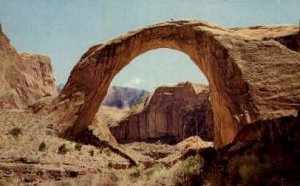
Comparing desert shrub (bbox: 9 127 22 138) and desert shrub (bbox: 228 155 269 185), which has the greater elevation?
desert shrub (bbox: 228 155 269 185)

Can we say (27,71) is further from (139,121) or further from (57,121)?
(57,121)

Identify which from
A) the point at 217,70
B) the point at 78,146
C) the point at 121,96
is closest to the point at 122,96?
the point at 121,96

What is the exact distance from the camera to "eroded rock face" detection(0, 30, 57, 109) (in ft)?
146

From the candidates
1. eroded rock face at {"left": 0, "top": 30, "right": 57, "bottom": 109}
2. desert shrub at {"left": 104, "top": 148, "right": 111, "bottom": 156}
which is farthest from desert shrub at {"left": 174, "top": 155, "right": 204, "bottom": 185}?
eroded rock face at {"left": 0, "top": 30, "right": 57, "bottom": 109}

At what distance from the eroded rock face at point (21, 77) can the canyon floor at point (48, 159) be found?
16500mm

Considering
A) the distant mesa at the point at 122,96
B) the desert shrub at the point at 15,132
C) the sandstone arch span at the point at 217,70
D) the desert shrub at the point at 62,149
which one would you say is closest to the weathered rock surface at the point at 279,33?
the sandstone arch span at the point at 217,70

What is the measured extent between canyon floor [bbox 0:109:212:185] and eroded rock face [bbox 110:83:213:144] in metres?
25.8

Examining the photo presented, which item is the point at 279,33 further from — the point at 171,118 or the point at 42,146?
the point at 171,118

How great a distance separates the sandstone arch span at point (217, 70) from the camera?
1623cm

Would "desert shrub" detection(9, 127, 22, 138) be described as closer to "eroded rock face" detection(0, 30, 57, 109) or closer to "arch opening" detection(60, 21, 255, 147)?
"arch opening" detection(60, 21, 255, 147)

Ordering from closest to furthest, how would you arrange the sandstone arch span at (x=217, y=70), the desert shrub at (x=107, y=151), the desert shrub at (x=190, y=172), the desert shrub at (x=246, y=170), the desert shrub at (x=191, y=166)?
1. the desert shrub at (x=246, y=170)
2. the desert shrub at (x=190, y=172)
3. the desert shrub at (x=191, y=166)
4. the sandstone arch span at (x=217, y=70)
5. the desert shrub at (x=107, y=151)

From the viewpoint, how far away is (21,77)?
49.6 metres

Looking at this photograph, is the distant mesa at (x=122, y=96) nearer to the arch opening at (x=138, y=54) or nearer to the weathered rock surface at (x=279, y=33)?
the arch opening at (x=138, y=54)

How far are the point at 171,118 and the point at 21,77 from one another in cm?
1721
